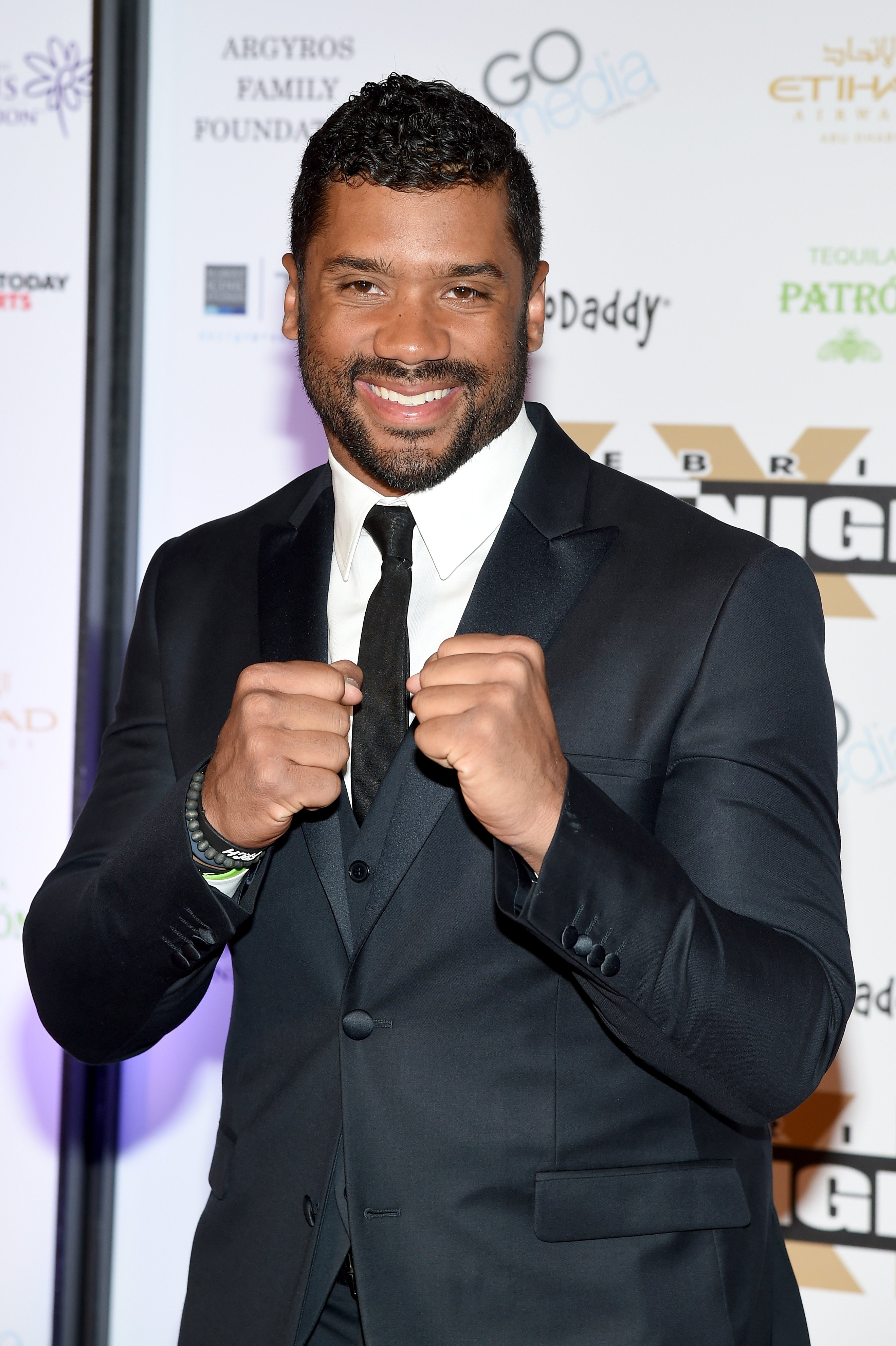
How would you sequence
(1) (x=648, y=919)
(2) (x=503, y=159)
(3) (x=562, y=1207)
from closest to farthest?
(1) (x=648, y=919) → (3) (x=562, y=1207) → (2) (x=503, y=159)

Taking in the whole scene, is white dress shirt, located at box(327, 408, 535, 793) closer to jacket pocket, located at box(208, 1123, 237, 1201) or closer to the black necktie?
the black necktie

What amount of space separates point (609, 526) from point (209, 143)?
76.0 inches

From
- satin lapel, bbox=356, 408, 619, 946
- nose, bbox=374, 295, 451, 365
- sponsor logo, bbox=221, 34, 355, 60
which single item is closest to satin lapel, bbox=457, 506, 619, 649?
satin lapel, bbox=356, 408, 619, 946

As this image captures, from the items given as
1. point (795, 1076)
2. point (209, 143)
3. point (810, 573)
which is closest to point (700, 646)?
point (810, 573)

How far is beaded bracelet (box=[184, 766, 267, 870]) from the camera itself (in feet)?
4.53

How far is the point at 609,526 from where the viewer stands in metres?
1.60

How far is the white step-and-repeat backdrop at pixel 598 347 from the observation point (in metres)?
2.79

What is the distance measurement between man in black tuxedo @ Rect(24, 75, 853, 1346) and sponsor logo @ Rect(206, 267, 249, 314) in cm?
143

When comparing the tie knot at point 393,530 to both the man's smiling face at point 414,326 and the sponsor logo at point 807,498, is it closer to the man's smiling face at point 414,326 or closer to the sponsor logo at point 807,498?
the man's smiling face at point 414,326

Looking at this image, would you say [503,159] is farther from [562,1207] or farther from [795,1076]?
[562,1207]

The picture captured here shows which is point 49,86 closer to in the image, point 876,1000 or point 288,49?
point 288,49

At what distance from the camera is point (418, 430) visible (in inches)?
64.4

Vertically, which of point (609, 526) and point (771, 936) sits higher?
point (609, 526)

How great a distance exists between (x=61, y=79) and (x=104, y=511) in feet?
3.32
